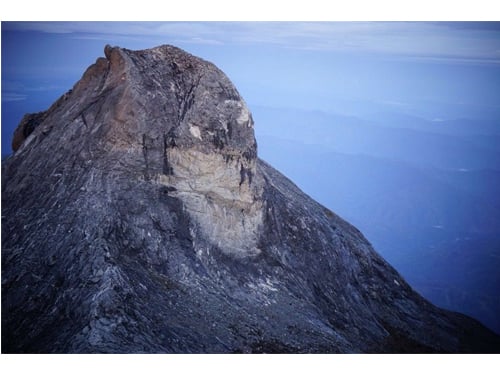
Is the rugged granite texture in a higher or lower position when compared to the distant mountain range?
higher

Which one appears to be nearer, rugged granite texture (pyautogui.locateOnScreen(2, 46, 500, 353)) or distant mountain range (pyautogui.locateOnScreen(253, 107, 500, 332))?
rugged granite texture (pyautogui.locateOnScreen(2, 46, 500, 353))

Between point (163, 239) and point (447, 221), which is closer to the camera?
point (163, 239)

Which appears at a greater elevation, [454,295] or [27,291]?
[27,291]

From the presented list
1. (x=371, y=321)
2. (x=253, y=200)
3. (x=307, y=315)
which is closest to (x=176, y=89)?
(x=253, y=200)

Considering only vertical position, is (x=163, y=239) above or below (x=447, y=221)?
above

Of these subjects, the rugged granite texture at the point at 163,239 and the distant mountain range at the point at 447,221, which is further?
the distant mountain range at the point at 447,221

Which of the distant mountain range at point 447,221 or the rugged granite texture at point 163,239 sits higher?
the rugged granite texture at point 163,239

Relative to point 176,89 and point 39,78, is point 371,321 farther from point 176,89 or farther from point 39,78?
Result: point 39,78

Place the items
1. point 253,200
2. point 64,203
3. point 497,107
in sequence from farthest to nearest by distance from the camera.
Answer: point 497,107 < point 253,200 < point 64,203
